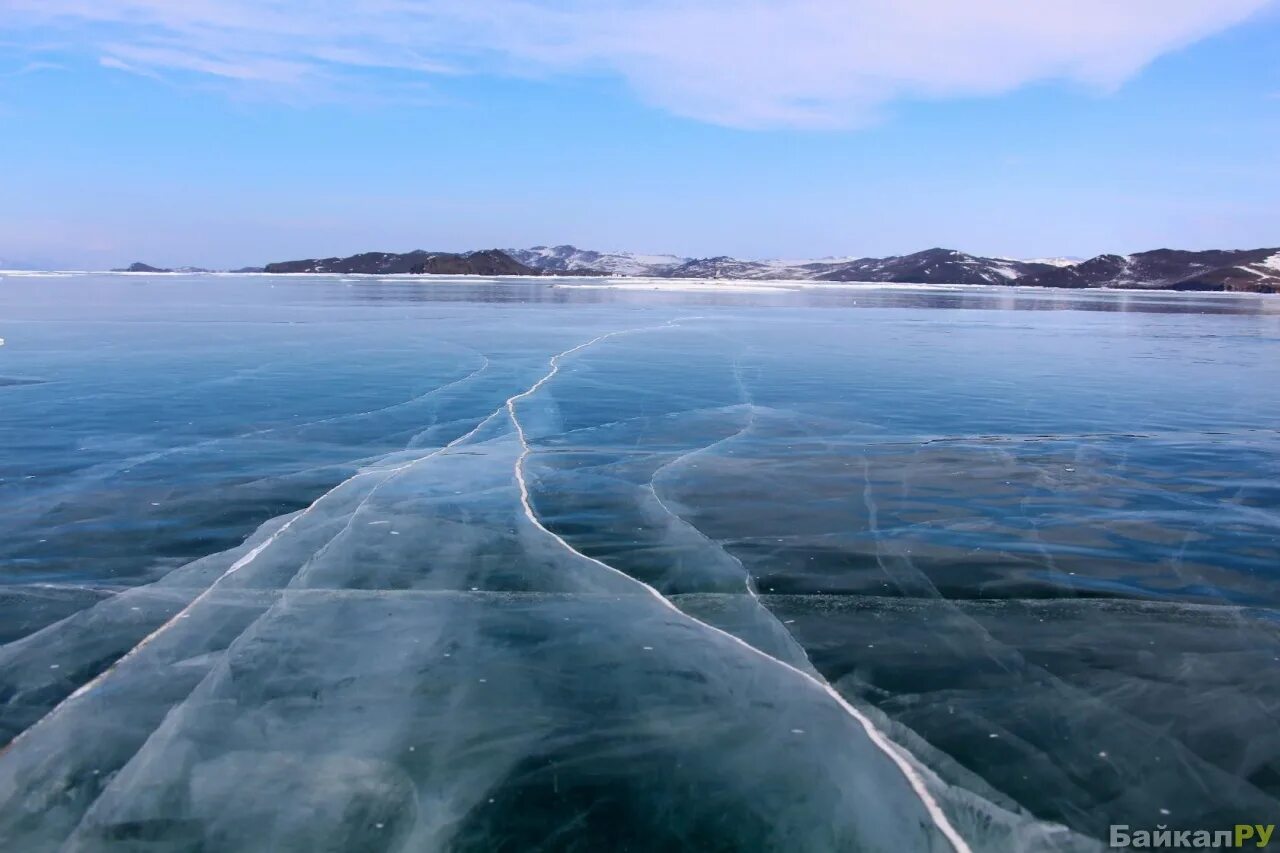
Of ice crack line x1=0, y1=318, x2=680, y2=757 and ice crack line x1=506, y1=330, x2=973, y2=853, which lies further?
ice crack line x1=0, y1=318, x2=680, y2=757

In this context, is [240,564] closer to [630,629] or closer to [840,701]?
[630,629]

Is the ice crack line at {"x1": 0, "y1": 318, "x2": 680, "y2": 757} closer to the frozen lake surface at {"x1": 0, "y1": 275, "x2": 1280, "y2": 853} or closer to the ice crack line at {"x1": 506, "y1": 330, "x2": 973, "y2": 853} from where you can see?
the frozen lake surface at {"x1": 0, "y1": 275, "x2": 1280, "y2": 853}

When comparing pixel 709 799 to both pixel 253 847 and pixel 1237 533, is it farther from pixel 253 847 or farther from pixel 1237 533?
pixel 1237 533

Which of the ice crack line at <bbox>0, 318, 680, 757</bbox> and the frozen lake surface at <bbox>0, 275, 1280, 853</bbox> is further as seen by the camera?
the ice crack line at <bbox>0, 318, 680, 757</bbox>

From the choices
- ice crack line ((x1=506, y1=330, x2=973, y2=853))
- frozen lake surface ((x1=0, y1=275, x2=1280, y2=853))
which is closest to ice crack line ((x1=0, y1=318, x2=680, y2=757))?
frozen lake surface ((x1=0, y1=275, x2=1280, y2=853))

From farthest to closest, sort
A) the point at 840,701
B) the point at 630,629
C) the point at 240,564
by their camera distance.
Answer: the point at 240,564 < the point at 630,629 < the point at 840,701

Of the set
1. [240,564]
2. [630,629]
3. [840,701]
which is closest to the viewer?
[840,701]

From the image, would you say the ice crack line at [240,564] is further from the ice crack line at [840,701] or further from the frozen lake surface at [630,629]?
the ice crack line at [840,701]

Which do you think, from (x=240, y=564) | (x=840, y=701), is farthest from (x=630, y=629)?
(x=240, y=564)

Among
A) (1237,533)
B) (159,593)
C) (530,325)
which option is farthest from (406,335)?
(1237,533)
